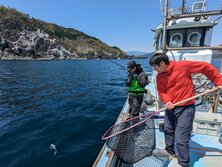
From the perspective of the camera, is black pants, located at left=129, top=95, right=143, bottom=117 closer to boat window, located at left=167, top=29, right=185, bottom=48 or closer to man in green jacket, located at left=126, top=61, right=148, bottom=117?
man in green jacket, located at left=126, top=61, right=148, bottom=117

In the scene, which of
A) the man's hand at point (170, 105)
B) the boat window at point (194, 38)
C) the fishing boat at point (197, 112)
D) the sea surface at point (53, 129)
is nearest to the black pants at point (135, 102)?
the fishing boat at point (197, 112)

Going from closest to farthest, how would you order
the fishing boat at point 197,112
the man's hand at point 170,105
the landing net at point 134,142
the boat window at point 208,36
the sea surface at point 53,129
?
the man's hand at point 170,105, the landing net at point 134,142, the fishing boat at point 197,112, the sea surface at point 53,129, the boat window at point 208,36

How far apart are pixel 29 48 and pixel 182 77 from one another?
10767cm

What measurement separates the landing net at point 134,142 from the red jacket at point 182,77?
2.79ft

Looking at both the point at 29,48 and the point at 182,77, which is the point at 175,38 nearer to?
the point at 182,77

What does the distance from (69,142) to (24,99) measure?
8187 millimetres

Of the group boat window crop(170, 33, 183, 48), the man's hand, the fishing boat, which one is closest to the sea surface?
the fishing boat

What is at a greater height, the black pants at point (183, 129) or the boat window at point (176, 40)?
the boat window at point (176, 40)

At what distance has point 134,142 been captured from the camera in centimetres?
351

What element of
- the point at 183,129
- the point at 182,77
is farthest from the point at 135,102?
the point at 182,77

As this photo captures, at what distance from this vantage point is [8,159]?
5059mm

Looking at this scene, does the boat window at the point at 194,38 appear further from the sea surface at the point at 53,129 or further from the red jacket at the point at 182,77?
the sea surface at the point at 53,129

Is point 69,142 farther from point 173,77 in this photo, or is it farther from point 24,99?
point 24,99

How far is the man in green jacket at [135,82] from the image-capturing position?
4871mm
